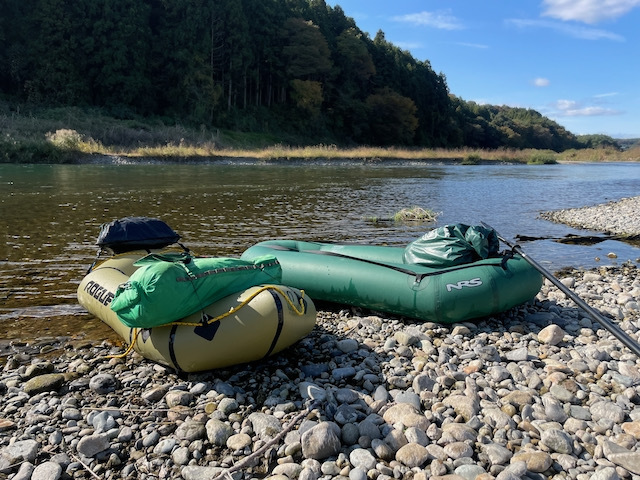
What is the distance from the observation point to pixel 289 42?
52.0 metres

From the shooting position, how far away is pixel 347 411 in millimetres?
2549

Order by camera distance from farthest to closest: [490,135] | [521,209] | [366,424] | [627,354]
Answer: [490,135]
[521,209]
[627,354]
[366,424]

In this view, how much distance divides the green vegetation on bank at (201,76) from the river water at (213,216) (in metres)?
12.8

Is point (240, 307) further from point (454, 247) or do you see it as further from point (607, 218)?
point (607, 218)

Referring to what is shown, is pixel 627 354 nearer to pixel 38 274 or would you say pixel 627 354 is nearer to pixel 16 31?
pixel 38 274

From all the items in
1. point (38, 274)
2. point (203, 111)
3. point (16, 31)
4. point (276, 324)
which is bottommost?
point (38, 274)

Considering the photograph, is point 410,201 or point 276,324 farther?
point 410,201

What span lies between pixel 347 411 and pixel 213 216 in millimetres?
7485

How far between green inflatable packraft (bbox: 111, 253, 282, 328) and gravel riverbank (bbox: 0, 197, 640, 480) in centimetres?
41

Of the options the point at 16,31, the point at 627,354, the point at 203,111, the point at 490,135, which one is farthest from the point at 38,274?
the point at 490,135

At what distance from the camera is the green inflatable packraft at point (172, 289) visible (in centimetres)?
283

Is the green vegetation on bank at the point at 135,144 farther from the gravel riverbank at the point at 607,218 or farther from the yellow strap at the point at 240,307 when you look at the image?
the yellow strap at the point at 240,307

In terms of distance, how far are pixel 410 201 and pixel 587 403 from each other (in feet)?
34.1

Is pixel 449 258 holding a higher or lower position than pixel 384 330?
higher
